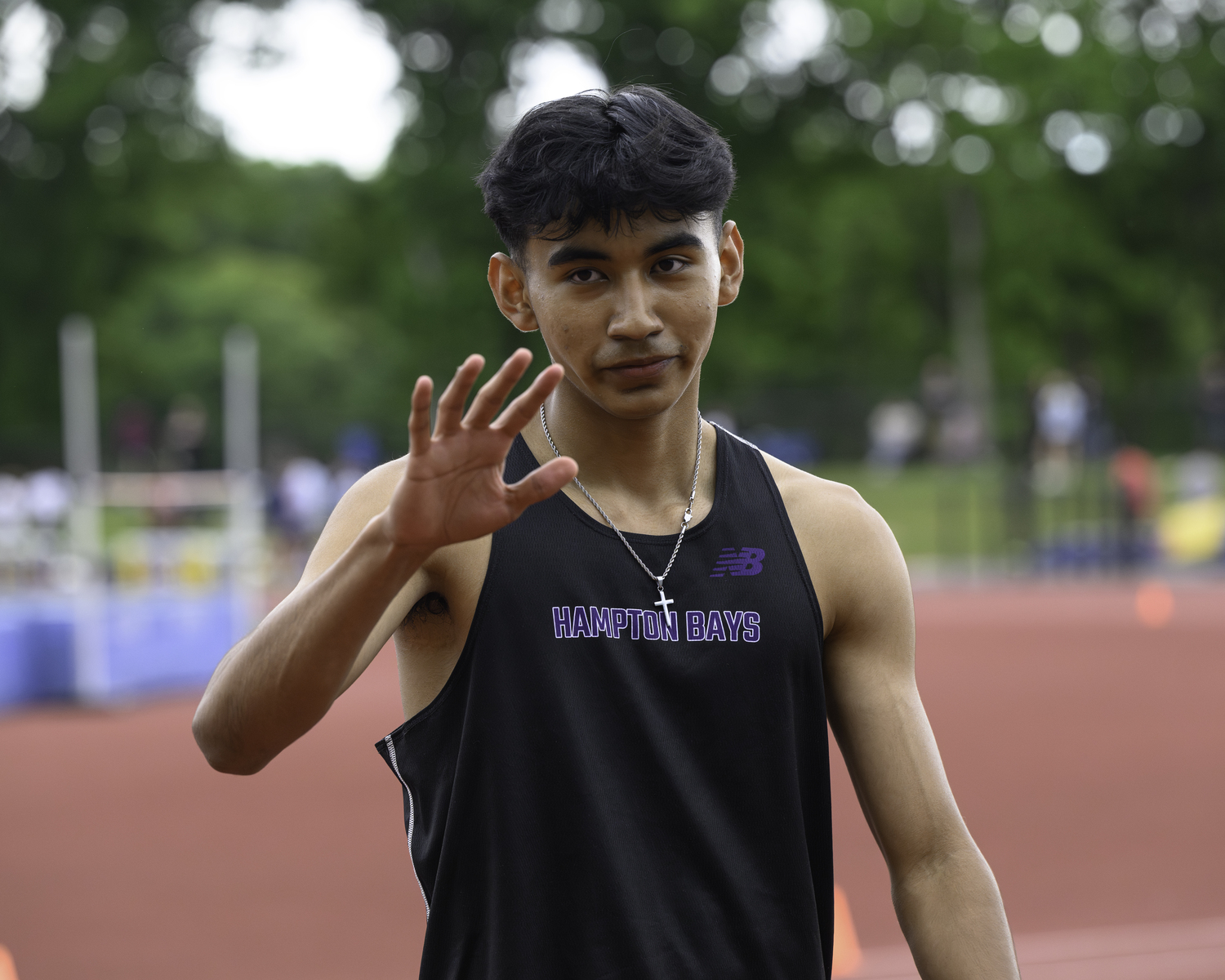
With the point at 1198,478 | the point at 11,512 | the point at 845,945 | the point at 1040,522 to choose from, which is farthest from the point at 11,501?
the point at 845,945

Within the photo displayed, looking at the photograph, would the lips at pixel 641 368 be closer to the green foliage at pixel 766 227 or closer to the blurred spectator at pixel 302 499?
the blurred spectator at pixel 302 499

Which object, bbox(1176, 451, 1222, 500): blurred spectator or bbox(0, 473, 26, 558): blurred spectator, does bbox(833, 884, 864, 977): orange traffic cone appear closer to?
bbox(1176, 451, 1222, 500): blurred spectator

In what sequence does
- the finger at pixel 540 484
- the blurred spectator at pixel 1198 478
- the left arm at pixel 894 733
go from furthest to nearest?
1. the blurred spectator at pixel 1198 478
2. the left arm at pixel 894 733
3. the finger at pixel 540 484

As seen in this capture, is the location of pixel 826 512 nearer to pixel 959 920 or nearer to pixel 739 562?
pixel 739 562

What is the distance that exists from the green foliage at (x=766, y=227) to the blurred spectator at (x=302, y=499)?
4.91 meters

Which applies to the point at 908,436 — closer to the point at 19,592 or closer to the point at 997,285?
the point at 997,285

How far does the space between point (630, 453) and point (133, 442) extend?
78.3 ft

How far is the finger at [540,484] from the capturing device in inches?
69.7

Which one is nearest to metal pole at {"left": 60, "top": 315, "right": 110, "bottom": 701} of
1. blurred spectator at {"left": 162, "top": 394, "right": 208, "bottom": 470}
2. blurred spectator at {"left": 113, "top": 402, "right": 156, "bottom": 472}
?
blurred spectator at {"left": 162, "top": 394, "right": 208, "bottom": 470}

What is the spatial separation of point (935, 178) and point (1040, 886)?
1193 inches

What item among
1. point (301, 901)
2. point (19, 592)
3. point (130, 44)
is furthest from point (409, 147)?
point (301, 901)

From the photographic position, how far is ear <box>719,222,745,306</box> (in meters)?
2.20

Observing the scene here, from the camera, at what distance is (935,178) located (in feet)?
115

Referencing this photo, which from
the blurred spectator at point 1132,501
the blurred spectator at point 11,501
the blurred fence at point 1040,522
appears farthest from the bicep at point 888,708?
the blurred spectator at point 11,501
